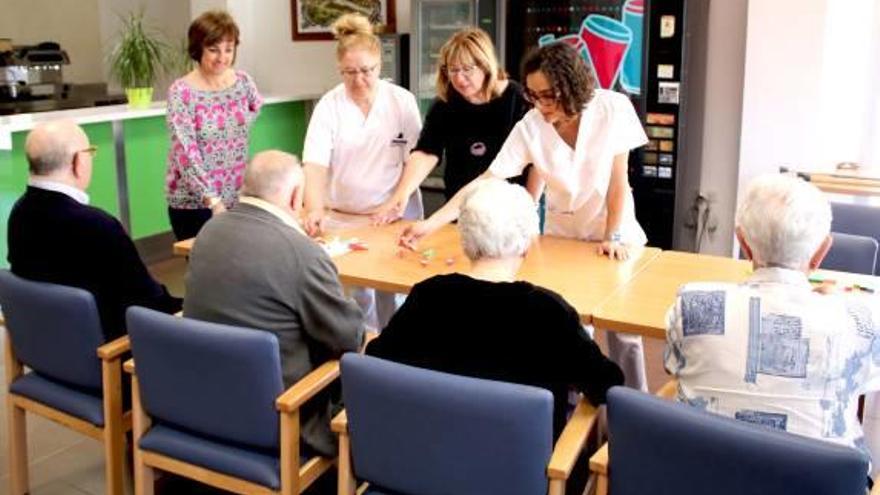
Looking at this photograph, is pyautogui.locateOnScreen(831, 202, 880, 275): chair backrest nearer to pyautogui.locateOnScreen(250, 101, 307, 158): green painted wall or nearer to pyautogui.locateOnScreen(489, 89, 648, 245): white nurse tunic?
pyautogui.locateOnScreen(489, 89, 648, 245): white nurse tunic

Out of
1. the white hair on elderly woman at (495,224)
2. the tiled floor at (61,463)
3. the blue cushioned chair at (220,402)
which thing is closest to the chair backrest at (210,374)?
the blue cushioned chair at (220,402)

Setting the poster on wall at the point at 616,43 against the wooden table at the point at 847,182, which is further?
the poster on wall at the point at 616,43

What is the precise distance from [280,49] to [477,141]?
3568mm

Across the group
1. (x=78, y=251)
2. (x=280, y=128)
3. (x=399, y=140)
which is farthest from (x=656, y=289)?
(x=280, y=128)

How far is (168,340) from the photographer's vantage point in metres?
2.00

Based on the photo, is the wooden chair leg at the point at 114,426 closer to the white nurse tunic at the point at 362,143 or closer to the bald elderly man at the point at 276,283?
the bald elderly man at the point at 276,283

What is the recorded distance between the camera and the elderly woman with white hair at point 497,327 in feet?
5.68

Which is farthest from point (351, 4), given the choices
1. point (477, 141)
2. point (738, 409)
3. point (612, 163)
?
point (738, 409)

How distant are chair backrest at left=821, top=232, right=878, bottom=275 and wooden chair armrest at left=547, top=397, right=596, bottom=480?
120 cm

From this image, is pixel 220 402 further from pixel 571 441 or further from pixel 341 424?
pixel 571 441

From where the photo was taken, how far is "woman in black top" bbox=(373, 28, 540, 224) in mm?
3031

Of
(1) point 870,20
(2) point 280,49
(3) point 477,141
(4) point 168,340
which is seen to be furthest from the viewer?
(2) point 280,49

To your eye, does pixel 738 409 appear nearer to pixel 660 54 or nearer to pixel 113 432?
pixel 113 432

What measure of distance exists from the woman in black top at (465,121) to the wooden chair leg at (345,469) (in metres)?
1.35
